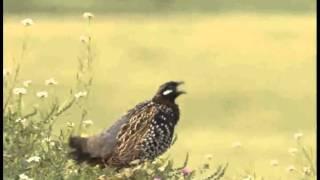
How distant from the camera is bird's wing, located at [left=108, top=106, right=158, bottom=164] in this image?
4.87m

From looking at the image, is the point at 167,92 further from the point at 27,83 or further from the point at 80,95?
the point at 27,83

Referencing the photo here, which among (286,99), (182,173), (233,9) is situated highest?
(233,9)

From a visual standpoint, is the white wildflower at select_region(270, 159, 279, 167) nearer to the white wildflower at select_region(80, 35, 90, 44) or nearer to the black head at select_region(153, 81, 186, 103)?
the black head at select_region(153, 81, 186, 103)

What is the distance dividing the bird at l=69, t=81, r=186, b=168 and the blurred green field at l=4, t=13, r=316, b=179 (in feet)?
2.46

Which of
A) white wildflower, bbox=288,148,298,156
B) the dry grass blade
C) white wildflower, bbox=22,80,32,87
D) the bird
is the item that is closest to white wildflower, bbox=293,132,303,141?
white wildflower, bbox=288,148,298,156

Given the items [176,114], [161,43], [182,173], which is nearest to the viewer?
[176,114]

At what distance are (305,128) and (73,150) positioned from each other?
1.66 meters

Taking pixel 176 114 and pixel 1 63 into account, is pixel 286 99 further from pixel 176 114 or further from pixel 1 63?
pixel 1 63

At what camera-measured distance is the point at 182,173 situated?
5.21 metres

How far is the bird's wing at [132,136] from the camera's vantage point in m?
4.87

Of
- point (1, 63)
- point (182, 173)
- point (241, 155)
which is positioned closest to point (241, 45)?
point (241, 155)

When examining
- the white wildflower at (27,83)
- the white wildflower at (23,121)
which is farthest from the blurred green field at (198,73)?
the white wildflower at (23,121)

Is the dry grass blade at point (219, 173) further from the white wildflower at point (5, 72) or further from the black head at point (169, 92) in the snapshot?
the white wildflower at point (5, 72)

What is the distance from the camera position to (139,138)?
489 cm
